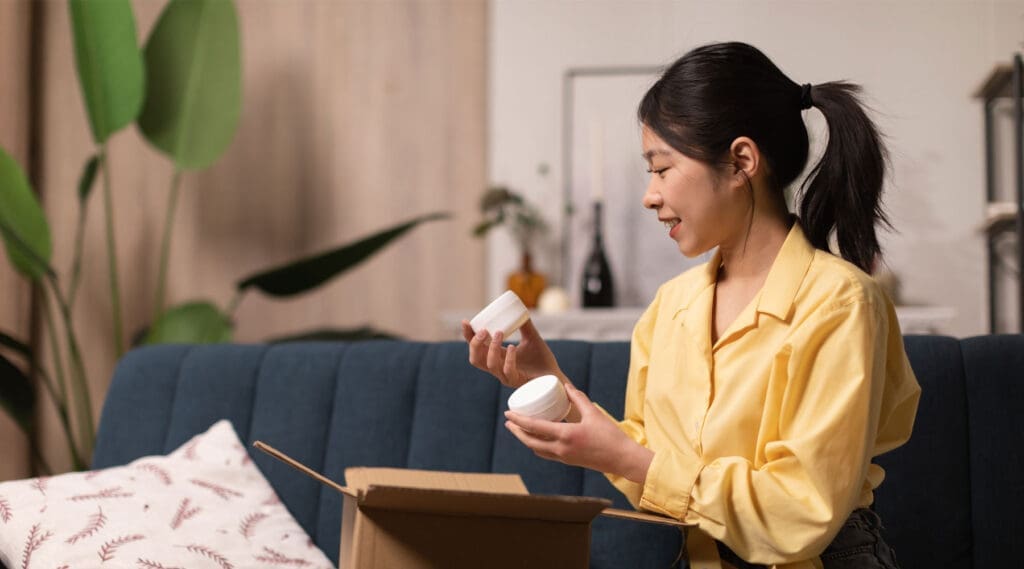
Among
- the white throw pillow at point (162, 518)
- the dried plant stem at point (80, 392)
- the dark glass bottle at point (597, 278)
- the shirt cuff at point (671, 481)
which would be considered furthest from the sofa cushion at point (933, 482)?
the dried plant stem at point (80, 392)

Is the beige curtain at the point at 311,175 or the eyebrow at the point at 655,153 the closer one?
the eyebrow at the point at 655,153

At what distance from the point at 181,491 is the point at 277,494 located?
0.18 m

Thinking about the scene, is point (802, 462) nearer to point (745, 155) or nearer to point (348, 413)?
point (745, 155)

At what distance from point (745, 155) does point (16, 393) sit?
202 cm

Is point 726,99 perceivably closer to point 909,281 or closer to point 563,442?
point 563,442

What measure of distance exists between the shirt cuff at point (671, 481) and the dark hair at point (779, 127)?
1.10 feet

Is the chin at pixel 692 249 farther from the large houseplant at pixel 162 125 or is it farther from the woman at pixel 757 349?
the large houseplant at pixel 162 125

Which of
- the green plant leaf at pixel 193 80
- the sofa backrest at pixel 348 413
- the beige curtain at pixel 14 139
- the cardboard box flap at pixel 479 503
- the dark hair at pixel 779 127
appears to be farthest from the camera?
the beige curtain at pixel 14 139

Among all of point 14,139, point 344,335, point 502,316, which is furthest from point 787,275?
point 14,139

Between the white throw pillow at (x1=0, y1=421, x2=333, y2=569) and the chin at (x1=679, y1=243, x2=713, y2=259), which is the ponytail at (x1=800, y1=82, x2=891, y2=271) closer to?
the chin at (x1=679, y1=243, x2=713, y2=259)

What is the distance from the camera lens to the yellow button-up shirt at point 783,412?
1.02 meters

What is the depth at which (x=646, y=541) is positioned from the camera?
148cm

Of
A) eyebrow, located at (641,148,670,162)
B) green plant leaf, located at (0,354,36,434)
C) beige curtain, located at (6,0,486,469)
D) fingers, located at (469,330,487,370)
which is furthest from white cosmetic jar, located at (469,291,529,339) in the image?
beige curtain, located at (6,0,486,469)

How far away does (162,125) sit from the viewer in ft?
9.77
